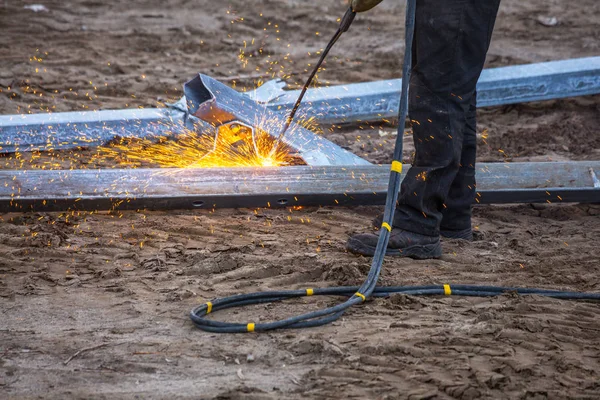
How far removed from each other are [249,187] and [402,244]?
97cm

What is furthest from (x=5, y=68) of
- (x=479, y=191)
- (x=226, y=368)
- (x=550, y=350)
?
(x=550, y=350)

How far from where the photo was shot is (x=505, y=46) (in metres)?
8.10

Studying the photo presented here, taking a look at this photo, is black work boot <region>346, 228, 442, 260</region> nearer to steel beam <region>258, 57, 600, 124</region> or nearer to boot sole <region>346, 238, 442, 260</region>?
boot sole <region>346, 238, 442, 260</region>

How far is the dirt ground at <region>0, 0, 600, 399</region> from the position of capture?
2.42 metres

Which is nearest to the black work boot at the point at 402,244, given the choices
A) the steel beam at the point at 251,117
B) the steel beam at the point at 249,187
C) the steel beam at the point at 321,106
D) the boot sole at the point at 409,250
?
the boot sole at the point at 409,250

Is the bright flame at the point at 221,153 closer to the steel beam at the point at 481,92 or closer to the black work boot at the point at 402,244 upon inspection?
the steel beam at the point at 481,92

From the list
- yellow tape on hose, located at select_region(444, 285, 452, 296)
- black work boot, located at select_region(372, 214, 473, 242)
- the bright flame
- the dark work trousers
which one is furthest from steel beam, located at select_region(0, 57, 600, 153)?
yellow tape on hose, located at select_region(444, 285, 452, 296)

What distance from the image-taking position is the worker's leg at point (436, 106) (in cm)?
341

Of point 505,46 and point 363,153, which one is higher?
point 505,46

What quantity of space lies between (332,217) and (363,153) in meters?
1.29

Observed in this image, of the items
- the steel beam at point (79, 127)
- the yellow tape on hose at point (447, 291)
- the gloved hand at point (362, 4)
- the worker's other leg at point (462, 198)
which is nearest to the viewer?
the yellow tape on hose at point (447, 291)

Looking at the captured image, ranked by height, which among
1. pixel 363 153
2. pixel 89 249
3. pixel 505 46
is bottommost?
pixel 89 249

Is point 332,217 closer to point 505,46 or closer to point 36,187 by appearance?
point 36,187

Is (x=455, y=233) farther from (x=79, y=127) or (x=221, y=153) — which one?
(x=79, y=127)
